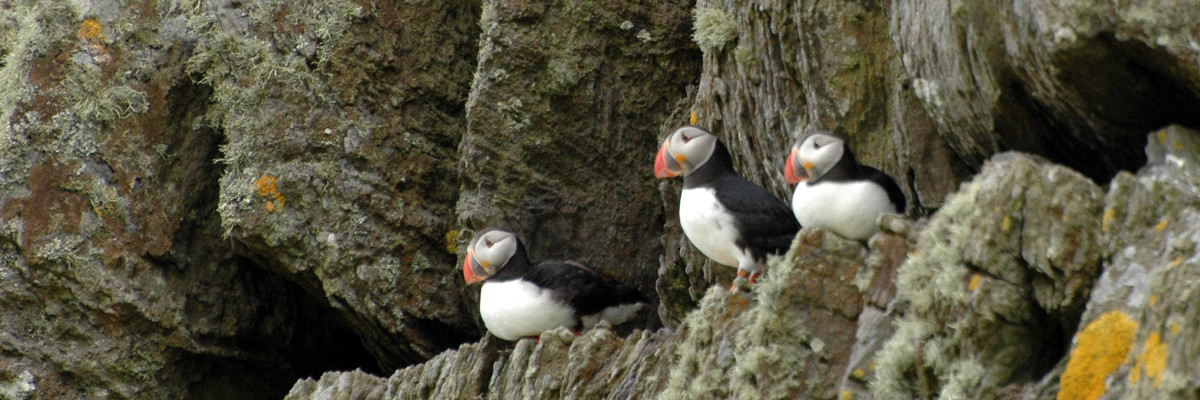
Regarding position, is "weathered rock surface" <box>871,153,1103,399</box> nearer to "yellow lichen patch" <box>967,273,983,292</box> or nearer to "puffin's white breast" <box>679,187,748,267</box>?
"yellow lichen patch" <box>967,273,983,292</box>

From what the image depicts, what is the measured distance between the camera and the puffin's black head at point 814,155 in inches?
219

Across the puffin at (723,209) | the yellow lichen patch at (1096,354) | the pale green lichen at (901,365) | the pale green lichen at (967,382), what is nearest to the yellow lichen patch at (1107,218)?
the yellow lichen patch at (1096,354)

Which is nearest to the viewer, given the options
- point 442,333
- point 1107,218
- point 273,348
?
point 1107,218

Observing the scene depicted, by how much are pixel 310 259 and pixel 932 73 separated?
4.44 meters

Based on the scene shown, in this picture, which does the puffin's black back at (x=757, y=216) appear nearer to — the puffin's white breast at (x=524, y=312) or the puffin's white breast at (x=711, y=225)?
the puffin's white breast at (x=711, y=225)

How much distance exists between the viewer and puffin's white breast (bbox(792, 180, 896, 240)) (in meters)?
5.35

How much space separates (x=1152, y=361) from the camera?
11.5 feet

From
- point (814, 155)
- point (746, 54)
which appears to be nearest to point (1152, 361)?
point (814, 155)

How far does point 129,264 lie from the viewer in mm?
8539

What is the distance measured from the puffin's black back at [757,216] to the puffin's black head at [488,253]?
4.86ft

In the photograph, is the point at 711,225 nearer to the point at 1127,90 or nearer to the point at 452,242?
the point at 1127,90

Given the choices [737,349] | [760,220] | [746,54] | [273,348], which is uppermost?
[746,54]

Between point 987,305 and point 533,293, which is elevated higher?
point 987,305

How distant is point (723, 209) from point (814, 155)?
608 mm
